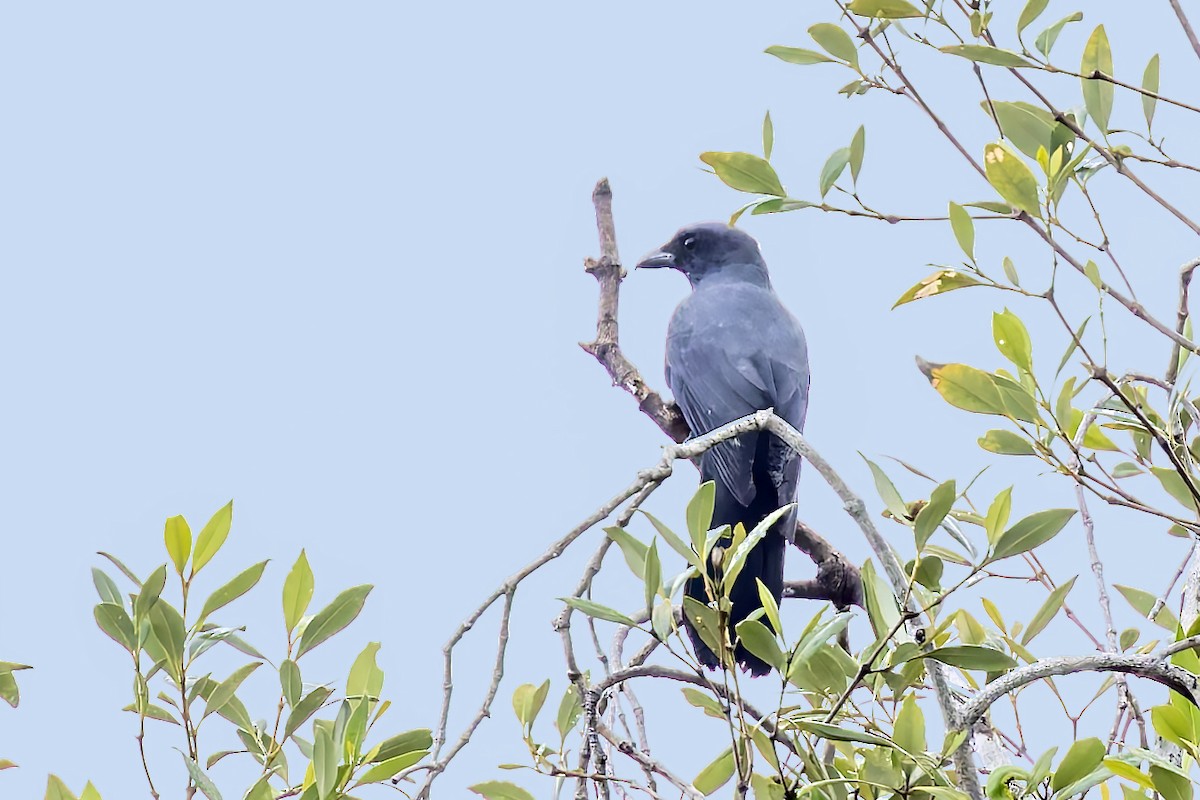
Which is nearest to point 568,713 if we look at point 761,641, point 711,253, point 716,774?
point 716,774

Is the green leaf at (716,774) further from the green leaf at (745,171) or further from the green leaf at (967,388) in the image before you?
the green leaf at (745,171)

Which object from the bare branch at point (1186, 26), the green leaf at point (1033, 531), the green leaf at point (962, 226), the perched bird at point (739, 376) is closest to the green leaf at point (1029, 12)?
the bare branch at point (1186, 26)

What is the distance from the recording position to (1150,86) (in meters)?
1.44

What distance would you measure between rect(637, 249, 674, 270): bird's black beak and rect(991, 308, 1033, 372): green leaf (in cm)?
232

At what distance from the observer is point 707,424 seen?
278 cm

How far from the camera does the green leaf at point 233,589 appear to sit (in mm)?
1146

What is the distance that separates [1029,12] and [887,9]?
0.49 ft

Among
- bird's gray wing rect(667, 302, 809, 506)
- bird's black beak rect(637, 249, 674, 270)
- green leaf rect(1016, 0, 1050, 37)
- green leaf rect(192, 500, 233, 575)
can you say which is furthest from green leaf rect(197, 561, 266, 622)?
bird's black beak rect(637, 249, 674, 270)

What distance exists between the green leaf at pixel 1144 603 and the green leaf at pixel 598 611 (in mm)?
743

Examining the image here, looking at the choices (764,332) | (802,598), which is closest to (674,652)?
(802,598)

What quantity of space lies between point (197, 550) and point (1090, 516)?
0.96 m

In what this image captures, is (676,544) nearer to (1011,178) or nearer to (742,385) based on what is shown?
(1011,178)

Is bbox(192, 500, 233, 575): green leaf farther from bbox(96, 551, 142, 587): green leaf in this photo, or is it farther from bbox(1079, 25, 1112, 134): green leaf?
bbox(1079, 25, 1112, 134): green leaf

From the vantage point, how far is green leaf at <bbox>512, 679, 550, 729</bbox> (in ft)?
4.18
